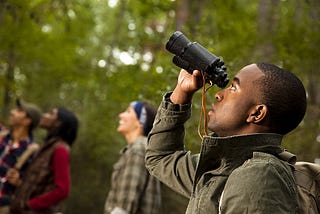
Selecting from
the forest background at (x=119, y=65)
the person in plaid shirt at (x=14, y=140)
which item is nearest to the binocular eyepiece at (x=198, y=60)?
the forest background at (x=119, y=65)

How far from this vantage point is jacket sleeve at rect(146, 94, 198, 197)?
3023 millimetres

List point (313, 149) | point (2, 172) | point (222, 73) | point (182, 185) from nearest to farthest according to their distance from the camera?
1. point (222, 73)
2. point (182, 185)
3. point (313, 149)
4. point (2, 172)

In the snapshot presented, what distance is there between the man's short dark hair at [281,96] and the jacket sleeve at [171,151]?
56 cm

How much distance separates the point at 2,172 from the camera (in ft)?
23.0

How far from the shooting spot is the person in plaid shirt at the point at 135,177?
18.0 ft

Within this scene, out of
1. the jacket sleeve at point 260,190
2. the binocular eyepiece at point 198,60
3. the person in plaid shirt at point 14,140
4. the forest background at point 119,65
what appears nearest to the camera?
the jacket sleeve at point 260,190

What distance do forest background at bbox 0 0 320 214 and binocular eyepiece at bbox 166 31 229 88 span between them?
2.52m

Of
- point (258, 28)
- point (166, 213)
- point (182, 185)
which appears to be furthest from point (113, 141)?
point (182, 185)

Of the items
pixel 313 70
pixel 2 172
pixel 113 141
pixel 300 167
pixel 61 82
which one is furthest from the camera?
pixel 61 82

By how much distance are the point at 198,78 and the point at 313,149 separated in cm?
378

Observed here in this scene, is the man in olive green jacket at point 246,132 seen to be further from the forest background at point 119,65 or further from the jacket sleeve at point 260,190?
the forest background at point 119,65

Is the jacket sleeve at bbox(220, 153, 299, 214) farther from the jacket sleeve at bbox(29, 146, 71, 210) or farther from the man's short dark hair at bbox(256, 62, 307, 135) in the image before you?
the jacket sleeve at bbox(29, 146, 71, 210)

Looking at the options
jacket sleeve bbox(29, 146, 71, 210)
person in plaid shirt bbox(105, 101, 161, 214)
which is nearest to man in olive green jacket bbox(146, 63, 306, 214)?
person in plaid shirt bbox(105, 101, 161, 214)

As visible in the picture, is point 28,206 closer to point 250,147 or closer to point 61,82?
point 250,147
